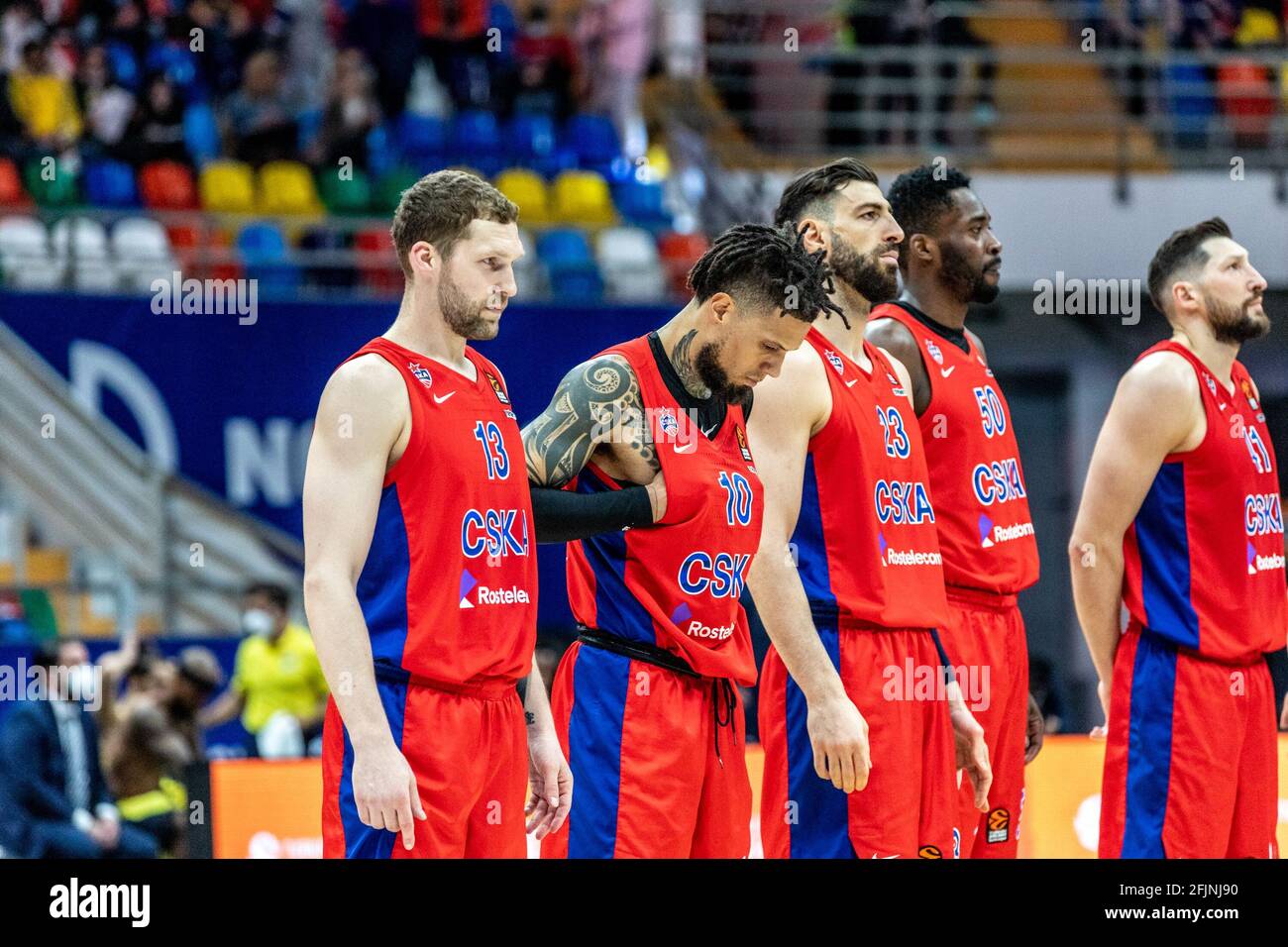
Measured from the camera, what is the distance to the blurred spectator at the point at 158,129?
41.8 ft

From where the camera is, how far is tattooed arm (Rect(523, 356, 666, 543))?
15.3 feet

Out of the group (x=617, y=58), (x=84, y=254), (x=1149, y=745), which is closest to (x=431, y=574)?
(x=1149, y=745)

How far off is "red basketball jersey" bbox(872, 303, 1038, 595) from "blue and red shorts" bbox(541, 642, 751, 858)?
1.10 m

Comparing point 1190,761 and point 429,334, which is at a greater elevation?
point 429,334

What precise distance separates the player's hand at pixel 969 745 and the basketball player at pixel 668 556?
71cm

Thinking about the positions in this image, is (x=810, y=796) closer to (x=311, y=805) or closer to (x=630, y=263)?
(x=311, y=805)

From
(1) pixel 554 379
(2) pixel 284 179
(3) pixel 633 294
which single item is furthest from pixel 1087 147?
(2) pixel 284 179

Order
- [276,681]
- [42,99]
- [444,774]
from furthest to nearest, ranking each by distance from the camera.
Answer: [42,99]
[276,681]
[444,774]

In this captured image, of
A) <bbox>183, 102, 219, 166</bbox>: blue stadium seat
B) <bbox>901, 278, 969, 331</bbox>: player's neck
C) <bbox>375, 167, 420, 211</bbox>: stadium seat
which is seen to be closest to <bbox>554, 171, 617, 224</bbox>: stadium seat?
<bbox>375, 167, 420, 211</bbox>: stadium seat

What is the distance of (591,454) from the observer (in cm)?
483

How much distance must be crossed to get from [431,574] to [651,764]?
745 mm

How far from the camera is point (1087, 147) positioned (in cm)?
1364

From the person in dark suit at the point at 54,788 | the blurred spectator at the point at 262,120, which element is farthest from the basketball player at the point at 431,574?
the blurred spectator at the point at 262,120
